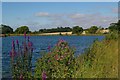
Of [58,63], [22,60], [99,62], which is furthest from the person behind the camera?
[99,62]

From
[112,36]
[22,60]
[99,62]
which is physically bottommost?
[99,62]

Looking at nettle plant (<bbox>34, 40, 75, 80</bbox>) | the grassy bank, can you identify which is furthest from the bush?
nettle plant (<bbox>34, 40, 75, 80</bbox>)

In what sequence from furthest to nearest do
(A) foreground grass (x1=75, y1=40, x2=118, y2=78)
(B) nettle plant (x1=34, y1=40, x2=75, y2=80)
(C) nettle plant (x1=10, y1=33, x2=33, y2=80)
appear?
(B) nettle plant (x1=34, y1=40, x2=75, y2=80) → (A) foreground grass (x1=75, y1=40, x2=118, y2=78) → (C) nettle plant (x1=10, y1=33, x2=33, y2=80)

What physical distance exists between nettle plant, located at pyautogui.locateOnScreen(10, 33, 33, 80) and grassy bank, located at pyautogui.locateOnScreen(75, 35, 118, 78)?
138 cm

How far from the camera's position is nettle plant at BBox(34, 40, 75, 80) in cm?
945

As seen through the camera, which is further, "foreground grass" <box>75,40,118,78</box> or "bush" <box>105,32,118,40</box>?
"bush" <box>105,32,118,40</box>

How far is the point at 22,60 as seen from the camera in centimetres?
890

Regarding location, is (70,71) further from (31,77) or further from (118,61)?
(118,61)

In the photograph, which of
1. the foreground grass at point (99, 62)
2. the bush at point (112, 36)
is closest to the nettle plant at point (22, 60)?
the foreground grass at point (99, 62)

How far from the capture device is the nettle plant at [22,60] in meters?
8.70

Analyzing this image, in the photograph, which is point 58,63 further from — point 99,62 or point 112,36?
point 112,36

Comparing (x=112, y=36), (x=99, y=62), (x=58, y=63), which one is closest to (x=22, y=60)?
(x=58, y=63)

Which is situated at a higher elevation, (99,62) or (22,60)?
(22,60)

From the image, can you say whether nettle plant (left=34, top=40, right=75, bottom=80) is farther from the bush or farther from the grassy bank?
the bush
